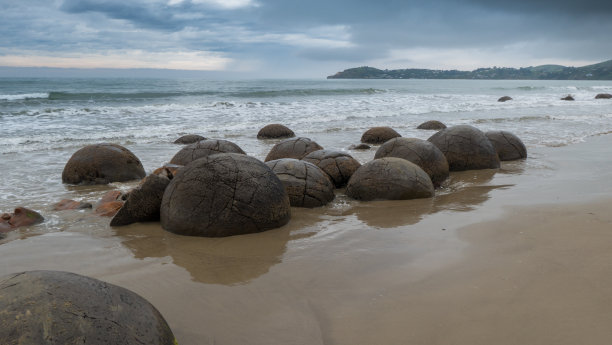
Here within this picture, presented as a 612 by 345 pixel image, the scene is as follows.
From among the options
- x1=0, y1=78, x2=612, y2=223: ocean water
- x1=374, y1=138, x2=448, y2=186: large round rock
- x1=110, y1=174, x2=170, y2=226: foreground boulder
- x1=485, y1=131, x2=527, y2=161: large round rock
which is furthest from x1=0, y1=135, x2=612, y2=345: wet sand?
x1=485, y1=131, x2=527, y2=161: large round rock

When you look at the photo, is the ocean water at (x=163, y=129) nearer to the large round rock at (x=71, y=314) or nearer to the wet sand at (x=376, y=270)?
the wet sand at (x=376, y=270)

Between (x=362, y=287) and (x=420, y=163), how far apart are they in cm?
431

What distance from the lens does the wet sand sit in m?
2.75

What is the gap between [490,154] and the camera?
27.8 ft

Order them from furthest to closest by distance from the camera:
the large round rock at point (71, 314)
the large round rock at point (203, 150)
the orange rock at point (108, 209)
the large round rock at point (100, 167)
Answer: the large round rock at point (100, 167) < the large round rock at point (203, 150) < the orange rock at point (108, 209) < the large round rock at point (71, 314)

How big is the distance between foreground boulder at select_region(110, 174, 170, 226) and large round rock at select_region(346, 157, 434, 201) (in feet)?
8.38

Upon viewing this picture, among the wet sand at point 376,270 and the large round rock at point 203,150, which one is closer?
the wet sand at point 376,270

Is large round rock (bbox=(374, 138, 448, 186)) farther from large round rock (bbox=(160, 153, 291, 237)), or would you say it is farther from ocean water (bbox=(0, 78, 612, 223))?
large round rock (bbox=(160, 153, 291, 237))

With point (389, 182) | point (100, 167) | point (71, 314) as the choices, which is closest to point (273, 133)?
point (100, 167)

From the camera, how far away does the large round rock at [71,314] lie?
6.31ft

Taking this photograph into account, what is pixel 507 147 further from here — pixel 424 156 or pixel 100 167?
pixel 100 167

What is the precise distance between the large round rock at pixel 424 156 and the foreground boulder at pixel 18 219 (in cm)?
511

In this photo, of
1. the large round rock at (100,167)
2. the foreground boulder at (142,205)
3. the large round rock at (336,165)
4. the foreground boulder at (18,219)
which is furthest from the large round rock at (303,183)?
the large round rock at (100,167)

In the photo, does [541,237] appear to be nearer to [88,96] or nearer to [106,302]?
[106,302]
